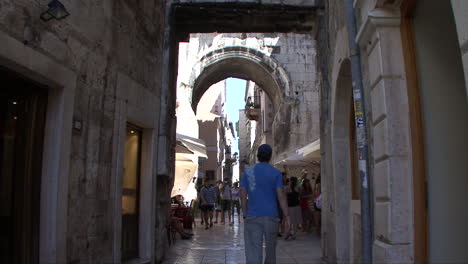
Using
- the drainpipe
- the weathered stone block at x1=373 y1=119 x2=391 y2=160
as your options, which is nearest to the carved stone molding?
the drainpipe

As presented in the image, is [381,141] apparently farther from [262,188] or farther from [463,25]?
[463,25]

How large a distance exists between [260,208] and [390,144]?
1316 mm

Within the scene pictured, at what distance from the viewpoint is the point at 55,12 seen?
3678 mm

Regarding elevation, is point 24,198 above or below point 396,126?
below

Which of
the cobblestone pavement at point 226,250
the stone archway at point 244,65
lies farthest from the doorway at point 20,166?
the stone archway at point 244,65

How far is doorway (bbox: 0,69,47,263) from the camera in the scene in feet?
11.9

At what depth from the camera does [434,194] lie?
10.8 feet

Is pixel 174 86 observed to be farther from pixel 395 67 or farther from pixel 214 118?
pixel 214 118

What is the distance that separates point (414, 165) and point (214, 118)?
24.1 metres

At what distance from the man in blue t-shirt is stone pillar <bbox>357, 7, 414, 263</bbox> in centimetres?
90

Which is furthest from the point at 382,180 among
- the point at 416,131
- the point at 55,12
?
the point at 55,12

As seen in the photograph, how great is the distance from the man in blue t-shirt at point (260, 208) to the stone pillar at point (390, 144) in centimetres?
90

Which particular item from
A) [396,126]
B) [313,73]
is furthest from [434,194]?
[313,73]

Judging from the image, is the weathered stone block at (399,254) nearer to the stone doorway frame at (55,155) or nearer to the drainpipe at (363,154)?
the drainpipe at (363,154)
